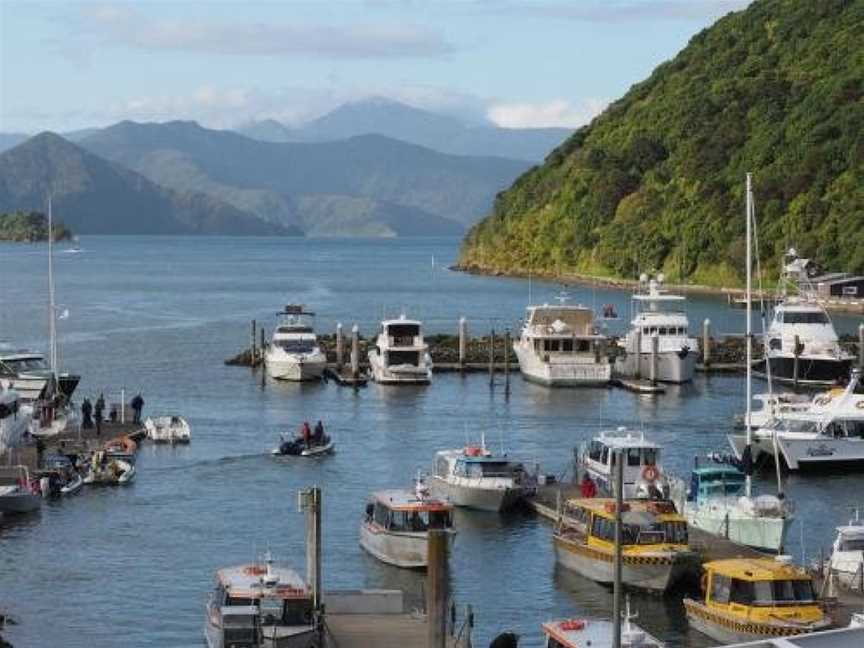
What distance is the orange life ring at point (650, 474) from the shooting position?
5178cm

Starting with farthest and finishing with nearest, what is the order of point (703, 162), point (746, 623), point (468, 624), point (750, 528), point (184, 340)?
point (703, 162), point (184, 340), point (750, 528), point (746, 623), point (468, 624)

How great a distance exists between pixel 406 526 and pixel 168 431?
23.9 m

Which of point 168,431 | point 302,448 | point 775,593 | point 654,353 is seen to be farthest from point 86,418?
point 775,593

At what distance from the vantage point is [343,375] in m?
94.9

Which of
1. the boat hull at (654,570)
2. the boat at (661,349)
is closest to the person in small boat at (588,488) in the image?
the boat hull at (654,570)

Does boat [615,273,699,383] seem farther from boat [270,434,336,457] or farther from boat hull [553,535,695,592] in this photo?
boat hull [553,535,695,592]

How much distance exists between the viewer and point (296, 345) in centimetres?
9619

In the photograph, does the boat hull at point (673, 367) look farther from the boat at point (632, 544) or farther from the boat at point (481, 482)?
the boat at point (632, 544)

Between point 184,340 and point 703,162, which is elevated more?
point 703,162

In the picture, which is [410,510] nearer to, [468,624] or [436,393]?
[468,624]

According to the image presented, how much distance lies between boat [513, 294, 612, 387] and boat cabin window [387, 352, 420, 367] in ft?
18.7

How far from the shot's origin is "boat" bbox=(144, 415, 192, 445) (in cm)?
6950

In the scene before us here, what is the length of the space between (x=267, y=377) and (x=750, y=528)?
51.1 m

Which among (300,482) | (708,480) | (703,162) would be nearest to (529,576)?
(708,480)
